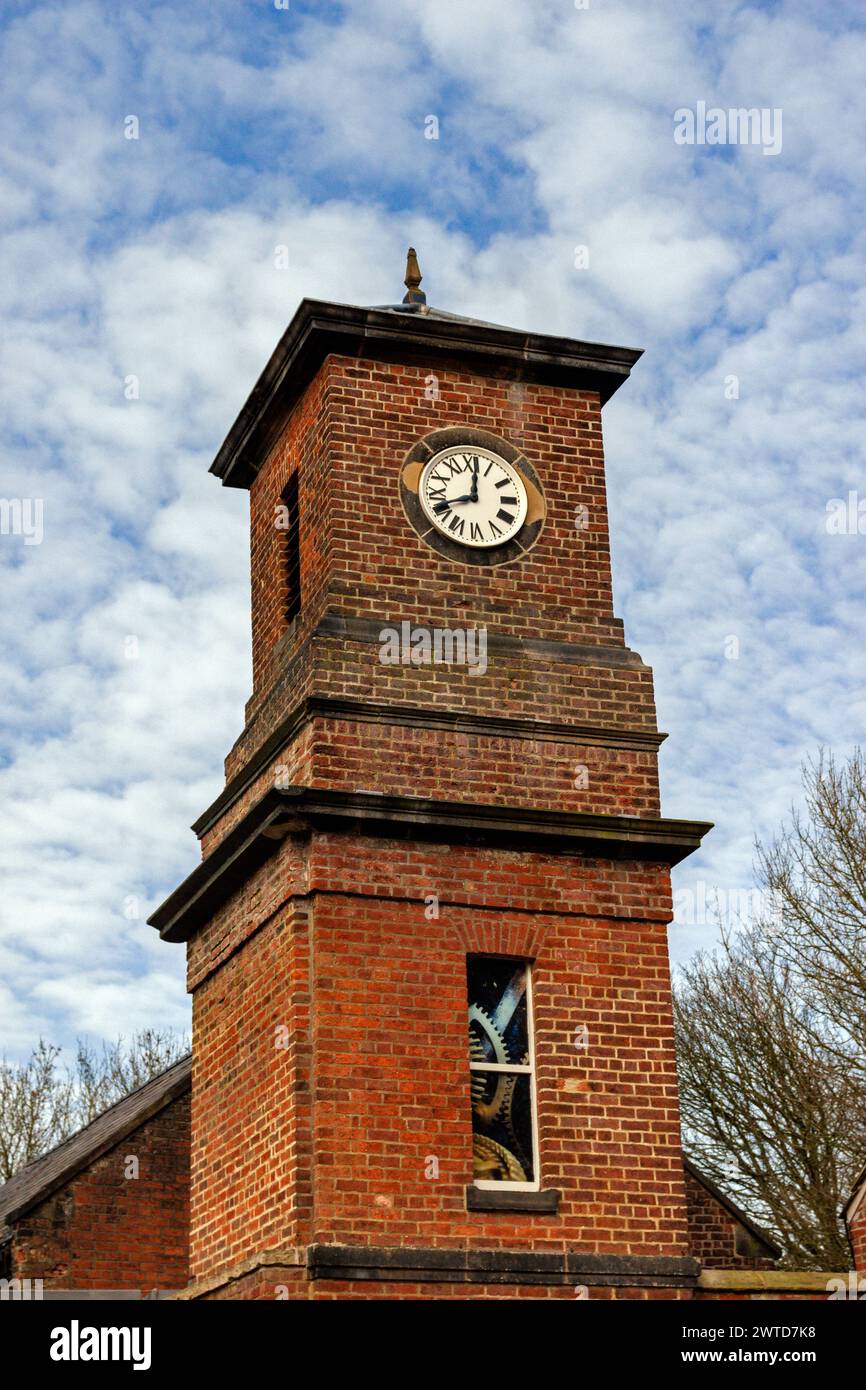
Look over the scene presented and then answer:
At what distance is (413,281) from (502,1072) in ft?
24.7

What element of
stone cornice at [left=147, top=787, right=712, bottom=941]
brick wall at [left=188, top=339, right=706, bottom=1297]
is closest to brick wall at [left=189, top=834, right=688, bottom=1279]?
brick wall at [left=188, top=339, right=706, bottom=1297]

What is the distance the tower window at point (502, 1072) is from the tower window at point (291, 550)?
→ 421 centimetres

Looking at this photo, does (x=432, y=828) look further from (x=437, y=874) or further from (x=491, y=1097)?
(x=491, y=1097)

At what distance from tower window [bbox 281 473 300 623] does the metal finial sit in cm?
200

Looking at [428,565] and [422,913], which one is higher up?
[428,565]

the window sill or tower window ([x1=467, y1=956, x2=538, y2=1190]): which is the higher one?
tower window ([x1=467, y1=956, x2=538, y2=1190])

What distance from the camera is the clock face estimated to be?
1606cm

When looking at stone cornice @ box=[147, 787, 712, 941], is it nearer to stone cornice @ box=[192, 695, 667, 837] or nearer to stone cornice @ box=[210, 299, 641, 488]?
stone cornice @ box=[192, 695, 667, 837]

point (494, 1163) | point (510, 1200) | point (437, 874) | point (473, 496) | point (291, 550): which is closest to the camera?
point (510, 1200)

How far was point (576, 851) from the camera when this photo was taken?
15000mm

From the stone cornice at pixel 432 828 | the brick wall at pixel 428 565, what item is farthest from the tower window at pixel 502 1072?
the brick wall at pixel 428 565

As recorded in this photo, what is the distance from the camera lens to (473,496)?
1617 centimetres

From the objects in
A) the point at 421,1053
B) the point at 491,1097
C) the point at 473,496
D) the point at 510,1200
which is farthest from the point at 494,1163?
the point at 473,496
